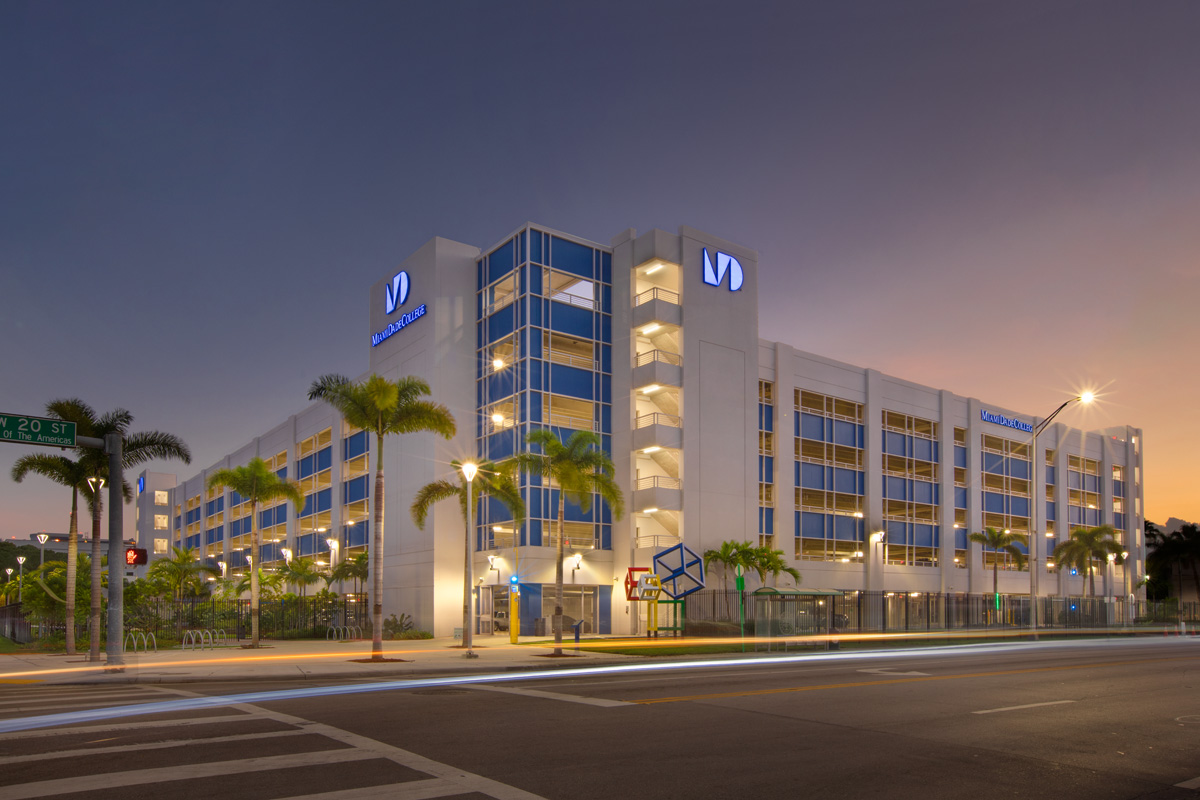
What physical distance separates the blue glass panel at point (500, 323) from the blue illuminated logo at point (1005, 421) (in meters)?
43.0

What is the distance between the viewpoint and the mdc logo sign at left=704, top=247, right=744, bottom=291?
54.2 metres

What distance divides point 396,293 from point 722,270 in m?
20.0

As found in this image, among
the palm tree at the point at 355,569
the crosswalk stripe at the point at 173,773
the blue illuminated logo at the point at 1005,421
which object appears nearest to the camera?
the crosswalk stripe at the point at 173,773

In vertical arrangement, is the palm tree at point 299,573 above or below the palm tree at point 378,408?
below

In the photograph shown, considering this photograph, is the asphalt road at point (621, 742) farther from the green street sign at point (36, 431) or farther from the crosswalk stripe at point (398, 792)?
the green street sign at point (36, 431)

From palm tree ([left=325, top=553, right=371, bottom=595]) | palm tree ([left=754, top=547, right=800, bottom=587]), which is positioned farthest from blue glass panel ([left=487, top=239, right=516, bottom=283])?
palm tree ([left=754, top=547, right=800, bottom=587])

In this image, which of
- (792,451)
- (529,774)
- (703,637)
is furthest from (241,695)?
(792,451)

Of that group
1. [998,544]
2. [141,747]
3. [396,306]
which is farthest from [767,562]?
[141,747]

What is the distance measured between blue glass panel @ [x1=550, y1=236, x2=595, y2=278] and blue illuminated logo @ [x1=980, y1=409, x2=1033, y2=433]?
3882cm

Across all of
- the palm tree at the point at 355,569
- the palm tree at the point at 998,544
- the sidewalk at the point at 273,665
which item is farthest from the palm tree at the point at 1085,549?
the sidewalk at the point at 273,665

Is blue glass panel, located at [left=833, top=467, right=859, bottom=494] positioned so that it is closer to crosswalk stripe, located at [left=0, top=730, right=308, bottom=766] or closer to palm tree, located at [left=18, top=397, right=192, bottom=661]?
palm tree, located at [left=18, top=397, right=192, bottom=661]

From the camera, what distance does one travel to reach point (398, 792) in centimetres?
871

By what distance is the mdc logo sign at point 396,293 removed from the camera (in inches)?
2188

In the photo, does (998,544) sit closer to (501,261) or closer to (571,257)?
(571,257)
